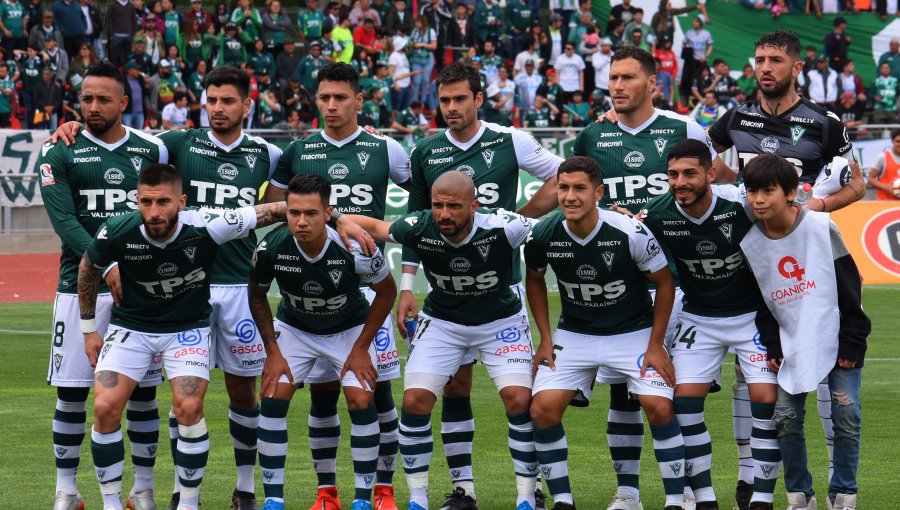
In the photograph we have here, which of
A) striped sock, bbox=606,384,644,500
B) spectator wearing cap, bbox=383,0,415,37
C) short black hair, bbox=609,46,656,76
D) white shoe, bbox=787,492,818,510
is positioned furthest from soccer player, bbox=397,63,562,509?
spectator wearing cap, bbox=383,0,415,37

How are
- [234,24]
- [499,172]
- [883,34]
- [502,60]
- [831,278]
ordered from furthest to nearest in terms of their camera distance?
[883,34], [502,60], [234,24], [499,172], [831,278]

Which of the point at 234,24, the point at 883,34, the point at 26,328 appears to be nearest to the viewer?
the point at 26,328

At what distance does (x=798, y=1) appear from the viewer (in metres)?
34.0

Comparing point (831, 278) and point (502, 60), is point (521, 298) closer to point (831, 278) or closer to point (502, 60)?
point (831, 278)

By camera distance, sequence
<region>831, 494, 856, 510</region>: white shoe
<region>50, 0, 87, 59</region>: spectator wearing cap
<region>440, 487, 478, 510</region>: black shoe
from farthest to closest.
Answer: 1. <region>50, 0, 87, 59</region>: spectator wearing cap
2. <region>440, 487, 478, 510</region>: black shoe
3. <region>831, 494, 856, 510</region>: white shoe

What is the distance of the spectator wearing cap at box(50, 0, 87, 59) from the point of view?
2667 centimetres

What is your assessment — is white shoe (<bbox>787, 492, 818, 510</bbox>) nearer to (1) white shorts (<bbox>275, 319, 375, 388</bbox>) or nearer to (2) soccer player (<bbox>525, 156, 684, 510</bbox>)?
(2) soccer player (<bbox>525, 156, 684, 510</bbox>)

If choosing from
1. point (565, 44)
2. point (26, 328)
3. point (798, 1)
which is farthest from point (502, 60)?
point (26, 328)

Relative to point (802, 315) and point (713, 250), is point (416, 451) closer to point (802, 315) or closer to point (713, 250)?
point (713, 250)

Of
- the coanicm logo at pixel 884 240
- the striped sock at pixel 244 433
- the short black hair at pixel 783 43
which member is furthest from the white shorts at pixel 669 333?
the coanicm logo at pixel 884 240

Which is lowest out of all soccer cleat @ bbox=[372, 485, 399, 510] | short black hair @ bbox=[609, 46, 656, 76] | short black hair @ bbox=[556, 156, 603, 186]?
soccer cleat @ bbox=[372, 485, 399, 510]

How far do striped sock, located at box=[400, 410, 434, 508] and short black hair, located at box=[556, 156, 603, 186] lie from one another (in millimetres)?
1712

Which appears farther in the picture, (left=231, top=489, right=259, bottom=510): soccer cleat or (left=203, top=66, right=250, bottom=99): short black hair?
(left=203, top=66, right=250, bottom=99): short black hair

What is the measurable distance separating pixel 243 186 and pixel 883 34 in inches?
1138
